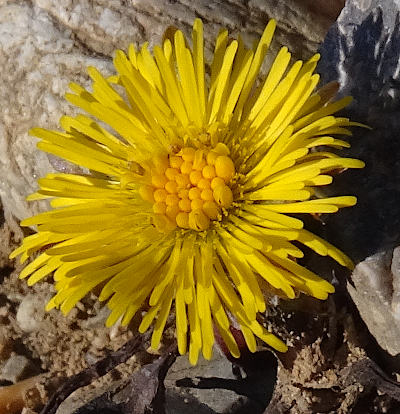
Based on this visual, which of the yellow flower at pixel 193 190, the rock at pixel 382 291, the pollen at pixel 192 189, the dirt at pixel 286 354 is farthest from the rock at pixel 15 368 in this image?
the rock at pixel 382 291

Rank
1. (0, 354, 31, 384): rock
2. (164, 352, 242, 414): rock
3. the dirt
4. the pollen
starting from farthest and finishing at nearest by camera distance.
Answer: (0, 354, 31, 384): rock, (164, 352, 242, 414): rock, the dirt, the pollen

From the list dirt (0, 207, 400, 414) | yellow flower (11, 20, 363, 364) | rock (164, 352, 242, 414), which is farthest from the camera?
rock (164, 352, 242, 414)

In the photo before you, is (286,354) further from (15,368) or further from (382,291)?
(15,368)

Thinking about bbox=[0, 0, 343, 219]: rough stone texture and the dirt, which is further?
bbox=[0, 0, 343, 219]: rough stone texture

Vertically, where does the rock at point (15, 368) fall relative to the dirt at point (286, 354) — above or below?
below

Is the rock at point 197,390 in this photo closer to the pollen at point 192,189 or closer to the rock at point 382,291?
the rock at point 382,291

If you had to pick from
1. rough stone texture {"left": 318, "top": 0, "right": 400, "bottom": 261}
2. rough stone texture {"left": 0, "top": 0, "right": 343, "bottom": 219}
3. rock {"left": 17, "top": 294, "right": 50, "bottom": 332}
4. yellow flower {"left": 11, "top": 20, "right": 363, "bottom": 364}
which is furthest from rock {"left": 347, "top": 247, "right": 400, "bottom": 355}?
rock {"left": 17, "top": 294, "right": 50, "bottom": 332}

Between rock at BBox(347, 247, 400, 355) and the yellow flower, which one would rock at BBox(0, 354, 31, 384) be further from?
rock at BBox(347, 247, 400, 355)
